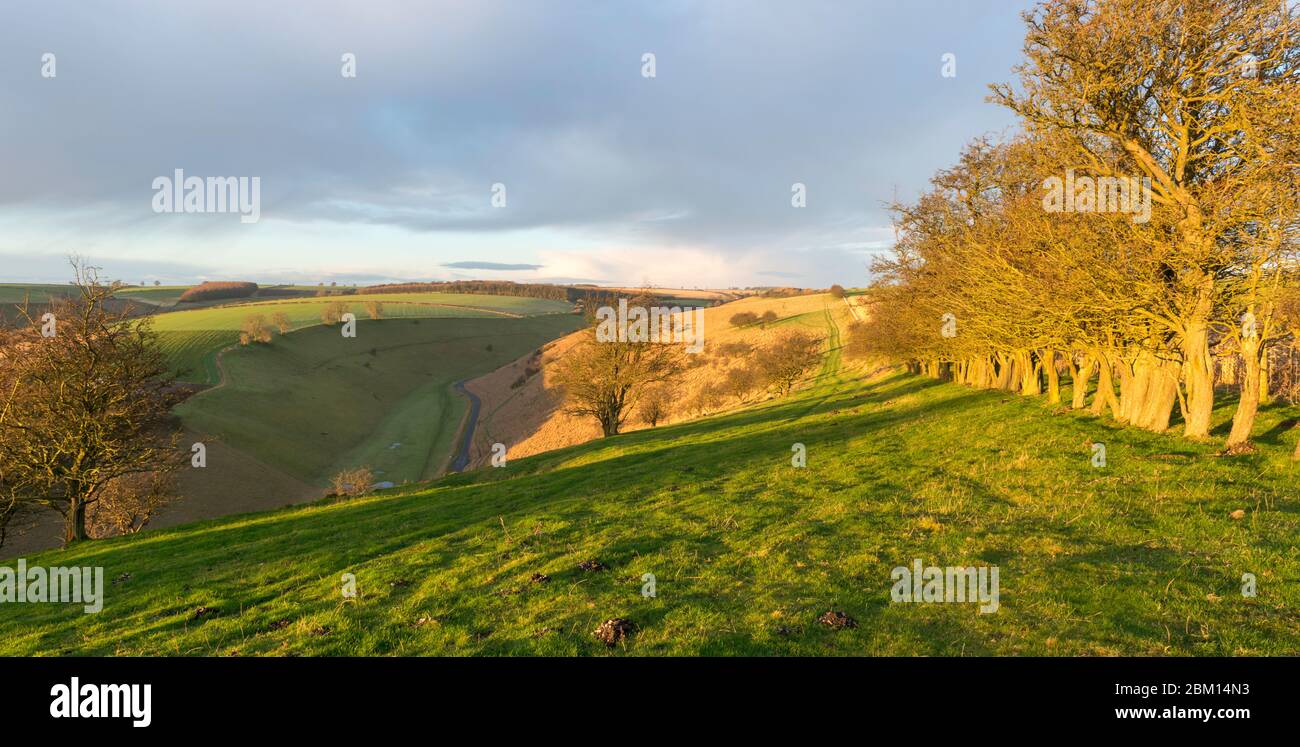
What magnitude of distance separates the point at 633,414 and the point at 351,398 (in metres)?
63.8

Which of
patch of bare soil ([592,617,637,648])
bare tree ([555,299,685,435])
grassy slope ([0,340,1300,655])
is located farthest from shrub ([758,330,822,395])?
patch of bare soil ([592,617,637,648])

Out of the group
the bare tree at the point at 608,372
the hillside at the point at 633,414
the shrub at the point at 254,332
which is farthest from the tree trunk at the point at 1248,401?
the shrub at the point at 254,332

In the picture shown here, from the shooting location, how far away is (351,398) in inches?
4245

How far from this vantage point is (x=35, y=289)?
18200cm

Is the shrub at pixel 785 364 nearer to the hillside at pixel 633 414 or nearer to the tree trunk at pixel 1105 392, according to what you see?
the hillside at pixel 633 414

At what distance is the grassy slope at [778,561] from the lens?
888cm

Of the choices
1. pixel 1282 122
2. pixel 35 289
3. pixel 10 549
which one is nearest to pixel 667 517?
pixel 1282 122

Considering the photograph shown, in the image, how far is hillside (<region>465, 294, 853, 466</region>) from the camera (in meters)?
77.7

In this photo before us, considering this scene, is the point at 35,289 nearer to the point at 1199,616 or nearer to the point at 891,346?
the point at 891,346

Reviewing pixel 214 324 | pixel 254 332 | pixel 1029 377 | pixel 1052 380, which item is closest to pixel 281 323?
pixel 254 332

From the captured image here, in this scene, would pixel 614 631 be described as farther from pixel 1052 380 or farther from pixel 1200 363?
pixel 1052 380

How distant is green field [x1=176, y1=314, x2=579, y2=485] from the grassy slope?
177 feet

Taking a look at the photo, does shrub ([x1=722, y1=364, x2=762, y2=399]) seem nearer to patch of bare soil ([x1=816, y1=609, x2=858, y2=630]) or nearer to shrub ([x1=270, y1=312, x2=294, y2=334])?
patch of bare soil ([x1=816, y1=609, x2=858, y2=630])

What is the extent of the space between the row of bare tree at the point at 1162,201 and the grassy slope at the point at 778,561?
12.7ft
